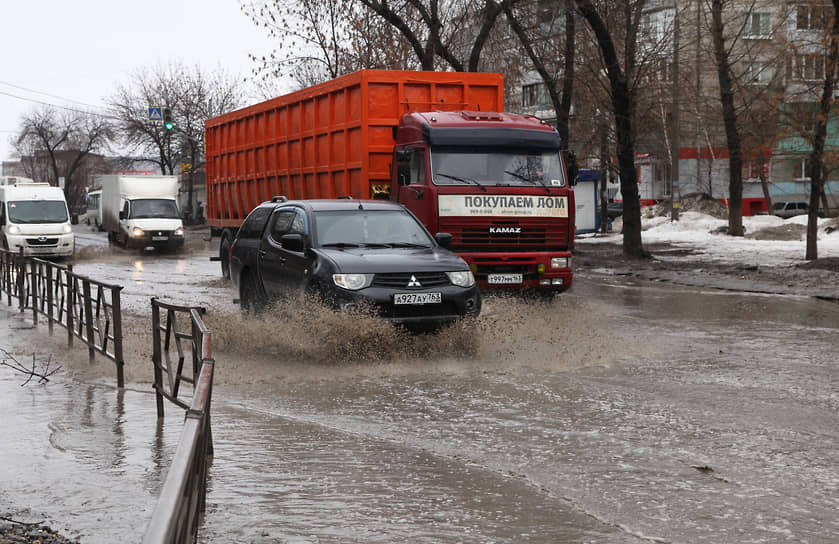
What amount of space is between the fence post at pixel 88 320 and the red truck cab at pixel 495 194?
5.26 metres

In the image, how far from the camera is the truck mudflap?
14195 millimetres

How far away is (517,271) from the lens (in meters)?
14.4

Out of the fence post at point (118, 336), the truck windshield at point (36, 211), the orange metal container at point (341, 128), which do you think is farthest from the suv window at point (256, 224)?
the truck windshield at point (36, 211)

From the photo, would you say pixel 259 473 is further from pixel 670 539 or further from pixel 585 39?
pixel 585 39

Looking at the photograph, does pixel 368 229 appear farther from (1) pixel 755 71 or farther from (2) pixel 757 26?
(1) pixel 755 71

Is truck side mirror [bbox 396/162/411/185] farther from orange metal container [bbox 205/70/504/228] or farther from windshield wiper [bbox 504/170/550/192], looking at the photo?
windshield wiper [bbox 504/170/550/192]

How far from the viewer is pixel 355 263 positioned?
9.95m

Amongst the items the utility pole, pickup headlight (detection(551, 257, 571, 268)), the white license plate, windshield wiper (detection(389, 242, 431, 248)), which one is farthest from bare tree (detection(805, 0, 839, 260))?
windshield wiper (detection(389, 242, 431, 248))

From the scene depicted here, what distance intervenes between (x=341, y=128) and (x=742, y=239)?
2027 centimetres

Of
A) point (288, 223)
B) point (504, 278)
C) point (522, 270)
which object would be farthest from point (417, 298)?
point (522, 270)

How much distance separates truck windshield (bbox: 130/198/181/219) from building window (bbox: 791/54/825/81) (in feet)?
66.7

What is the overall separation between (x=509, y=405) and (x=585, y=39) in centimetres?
2302

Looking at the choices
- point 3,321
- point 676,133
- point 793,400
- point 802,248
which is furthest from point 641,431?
point 676,133

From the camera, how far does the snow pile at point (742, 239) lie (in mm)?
25734
